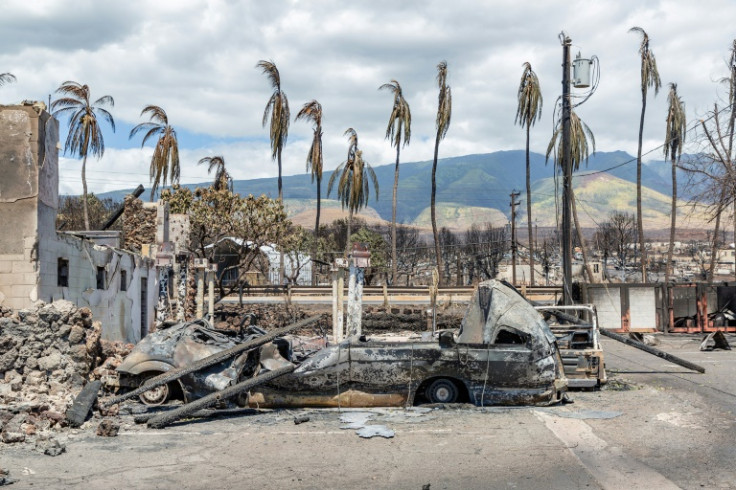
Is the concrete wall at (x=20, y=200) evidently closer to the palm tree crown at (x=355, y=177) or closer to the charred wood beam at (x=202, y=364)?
the charred wood beam at (x=202, y=364)

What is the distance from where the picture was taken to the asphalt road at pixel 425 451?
26.6 ft

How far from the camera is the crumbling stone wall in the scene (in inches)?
1070

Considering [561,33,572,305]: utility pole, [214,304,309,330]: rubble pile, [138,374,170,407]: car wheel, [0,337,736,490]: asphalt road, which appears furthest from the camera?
[214,304,309,330]: rubble pile

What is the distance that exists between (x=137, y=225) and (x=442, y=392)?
18009mm

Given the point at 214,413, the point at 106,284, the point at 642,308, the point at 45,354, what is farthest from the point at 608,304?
the point at 45,354

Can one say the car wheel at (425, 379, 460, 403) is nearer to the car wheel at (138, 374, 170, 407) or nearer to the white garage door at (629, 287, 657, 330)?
the car wheel at (138, 374, 170, 407)

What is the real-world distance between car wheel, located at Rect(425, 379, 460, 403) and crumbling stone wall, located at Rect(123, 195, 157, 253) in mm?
17475

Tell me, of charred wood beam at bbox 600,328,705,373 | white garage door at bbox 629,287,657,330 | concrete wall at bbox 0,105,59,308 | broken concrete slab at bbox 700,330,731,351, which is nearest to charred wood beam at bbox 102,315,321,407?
concrete wall at bbox 0,105,59,308

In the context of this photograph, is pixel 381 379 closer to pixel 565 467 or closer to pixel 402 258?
pixel 565 467

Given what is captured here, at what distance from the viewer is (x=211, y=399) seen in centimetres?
1101

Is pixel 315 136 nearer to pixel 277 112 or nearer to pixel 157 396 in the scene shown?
pixel 277 112

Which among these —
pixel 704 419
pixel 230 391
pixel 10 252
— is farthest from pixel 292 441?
pixel 10 252

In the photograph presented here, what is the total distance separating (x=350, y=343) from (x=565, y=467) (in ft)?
14.4

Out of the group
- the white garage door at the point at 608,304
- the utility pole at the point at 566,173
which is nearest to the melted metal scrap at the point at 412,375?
the utility pole at the point at 566,173
